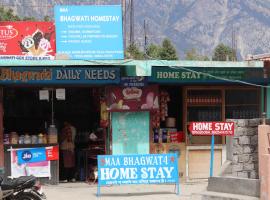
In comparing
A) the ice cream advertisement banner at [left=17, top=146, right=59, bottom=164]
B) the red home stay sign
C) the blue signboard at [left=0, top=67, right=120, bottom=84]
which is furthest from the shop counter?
the red home stay sign

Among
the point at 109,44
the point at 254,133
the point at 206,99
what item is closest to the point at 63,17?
the point at 109,44

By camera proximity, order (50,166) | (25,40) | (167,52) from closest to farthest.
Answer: (50,166) < (25,40) < (167,52)

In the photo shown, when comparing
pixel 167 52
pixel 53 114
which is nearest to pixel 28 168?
pixel 53 114

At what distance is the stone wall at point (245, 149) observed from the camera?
1089cm

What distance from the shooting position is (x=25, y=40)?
13.2m

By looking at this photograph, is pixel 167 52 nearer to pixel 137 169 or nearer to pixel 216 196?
pixel 137 169

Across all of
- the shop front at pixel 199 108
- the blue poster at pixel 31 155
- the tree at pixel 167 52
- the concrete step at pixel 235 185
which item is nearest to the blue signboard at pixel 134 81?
the shop front at pixel 199 108

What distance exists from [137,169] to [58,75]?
297 centimetres

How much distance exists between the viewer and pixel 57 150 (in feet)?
42.1

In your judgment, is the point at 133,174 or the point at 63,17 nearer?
the point at 133,174

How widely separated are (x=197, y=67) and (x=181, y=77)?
1.55 ft

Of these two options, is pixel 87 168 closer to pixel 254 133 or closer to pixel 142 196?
pixel 142 196

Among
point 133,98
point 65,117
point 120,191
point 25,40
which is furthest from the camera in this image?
point 65,117

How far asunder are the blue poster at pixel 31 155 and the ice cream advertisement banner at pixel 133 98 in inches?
75.9
